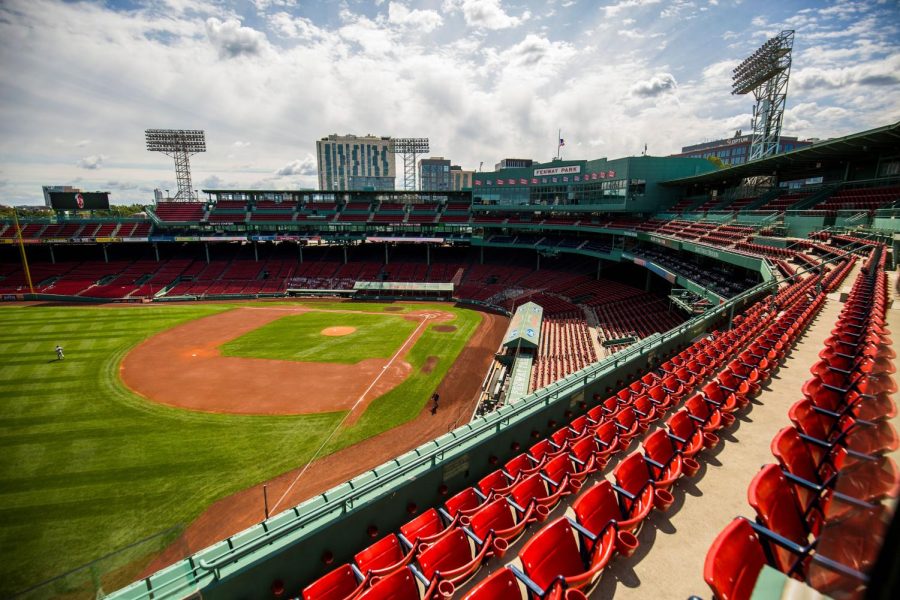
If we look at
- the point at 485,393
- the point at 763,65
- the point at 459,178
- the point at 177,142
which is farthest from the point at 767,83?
the point at 459,178

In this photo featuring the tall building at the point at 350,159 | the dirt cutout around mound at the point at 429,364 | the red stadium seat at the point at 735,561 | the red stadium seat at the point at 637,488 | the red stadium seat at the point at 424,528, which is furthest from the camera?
the tall building at the point at 350,159

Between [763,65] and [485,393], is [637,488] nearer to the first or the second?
[485,393]

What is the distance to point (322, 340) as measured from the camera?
34719 mm

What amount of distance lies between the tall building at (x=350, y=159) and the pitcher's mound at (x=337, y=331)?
141 meters

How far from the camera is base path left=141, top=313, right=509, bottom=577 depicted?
14.2 m

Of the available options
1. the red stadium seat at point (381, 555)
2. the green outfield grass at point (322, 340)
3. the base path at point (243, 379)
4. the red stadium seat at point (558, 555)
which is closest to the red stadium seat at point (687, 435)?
the red stadium seat at point (558, 555)

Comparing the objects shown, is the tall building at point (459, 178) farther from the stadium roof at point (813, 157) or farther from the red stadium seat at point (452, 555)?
the red stadium seat at point (452, 555)

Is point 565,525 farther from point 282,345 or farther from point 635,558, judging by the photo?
point 282,345

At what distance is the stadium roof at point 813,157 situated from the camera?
937 inches

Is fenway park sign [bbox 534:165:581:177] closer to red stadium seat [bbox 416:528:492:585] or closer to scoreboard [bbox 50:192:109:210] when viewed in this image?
red stadium seat [bbox 416:528:492:585]

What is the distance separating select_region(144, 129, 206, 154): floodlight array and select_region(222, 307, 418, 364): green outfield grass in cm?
5238

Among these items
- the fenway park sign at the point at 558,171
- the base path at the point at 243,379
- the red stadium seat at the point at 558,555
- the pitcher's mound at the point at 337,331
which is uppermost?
the fenway park sign at the point at 558,171

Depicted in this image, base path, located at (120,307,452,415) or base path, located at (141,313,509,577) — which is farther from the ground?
base path, located at (120,307,452,415)

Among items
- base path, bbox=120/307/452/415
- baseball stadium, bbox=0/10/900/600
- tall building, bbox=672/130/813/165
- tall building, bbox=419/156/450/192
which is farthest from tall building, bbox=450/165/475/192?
base path, bbox=120/307/452/415
